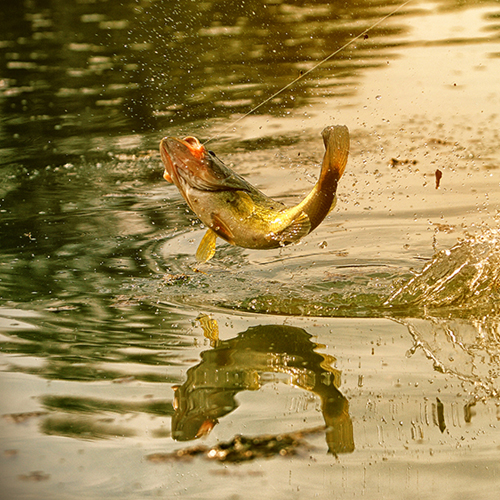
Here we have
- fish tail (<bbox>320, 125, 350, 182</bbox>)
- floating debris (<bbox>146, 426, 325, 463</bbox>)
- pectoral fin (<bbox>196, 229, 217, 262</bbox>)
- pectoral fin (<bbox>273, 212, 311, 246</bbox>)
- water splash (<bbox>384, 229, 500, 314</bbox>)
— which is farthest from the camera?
water splash (<bbox>384, 229, 500, 314</bbox>)

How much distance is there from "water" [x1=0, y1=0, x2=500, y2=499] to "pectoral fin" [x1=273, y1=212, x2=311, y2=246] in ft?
2.20

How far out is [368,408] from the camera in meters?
3.51

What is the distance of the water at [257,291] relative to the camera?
3.23 metres

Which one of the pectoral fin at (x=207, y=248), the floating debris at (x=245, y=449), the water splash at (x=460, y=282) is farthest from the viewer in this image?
the water splash at (x=460, y=282)

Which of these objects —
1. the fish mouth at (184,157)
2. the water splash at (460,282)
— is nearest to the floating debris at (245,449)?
the fish mouth at (184,157)

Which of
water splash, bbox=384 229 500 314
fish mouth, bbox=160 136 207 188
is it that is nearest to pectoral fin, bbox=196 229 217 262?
fish mouth, bbox=160 136 207 188

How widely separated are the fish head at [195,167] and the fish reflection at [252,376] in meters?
0.84

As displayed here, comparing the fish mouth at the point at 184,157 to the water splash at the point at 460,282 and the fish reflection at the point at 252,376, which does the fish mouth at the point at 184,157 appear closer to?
the fish reflection at the point at 252,376

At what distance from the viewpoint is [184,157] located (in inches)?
144

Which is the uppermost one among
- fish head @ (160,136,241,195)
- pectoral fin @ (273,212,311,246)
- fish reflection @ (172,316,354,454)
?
fish head @ (160,136,241,195)

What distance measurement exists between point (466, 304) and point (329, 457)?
1.71 meters

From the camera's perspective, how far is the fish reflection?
3.43m

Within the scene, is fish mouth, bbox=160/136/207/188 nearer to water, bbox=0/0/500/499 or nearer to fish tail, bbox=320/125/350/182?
fish tail, bbox=320/125/350/182

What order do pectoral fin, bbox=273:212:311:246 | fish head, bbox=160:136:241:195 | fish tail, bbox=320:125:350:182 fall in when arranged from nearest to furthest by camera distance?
fish tail, bbox=320:125:350:182, pectoral fin, bbox=273:212:311:246, fish head, bbox=160:136:241:195
